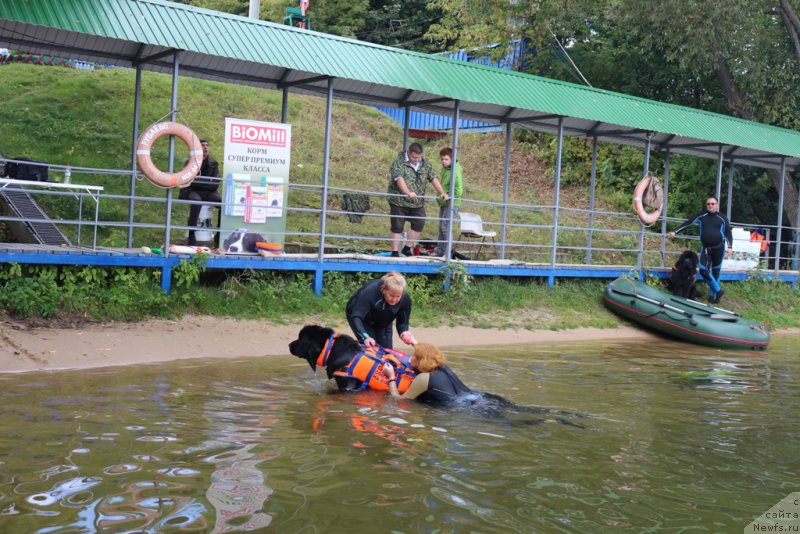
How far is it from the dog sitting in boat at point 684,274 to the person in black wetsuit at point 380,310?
1000 cm

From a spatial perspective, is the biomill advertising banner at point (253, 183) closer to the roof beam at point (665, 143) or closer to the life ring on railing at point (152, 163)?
the life ring on railing at point (152, 163)

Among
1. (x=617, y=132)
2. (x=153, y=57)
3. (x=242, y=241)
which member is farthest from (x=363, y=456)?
(x=617, y=132)

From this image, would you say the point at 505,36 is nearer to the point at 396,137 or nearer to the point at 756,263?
the point at 396,137

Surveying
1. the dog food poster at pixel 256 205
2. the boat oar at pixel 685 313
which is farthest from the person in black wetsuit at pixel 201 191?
the boat oar at pixel 685 313

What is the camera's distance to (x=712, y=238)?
16.6 m

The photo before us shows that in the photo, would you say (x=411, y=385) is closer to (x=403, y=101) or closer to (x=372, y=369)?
(x=372, y=369)

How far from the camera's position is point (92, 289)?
10484 millimetres

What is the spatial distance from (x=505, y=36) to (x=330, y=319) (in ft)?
62.8

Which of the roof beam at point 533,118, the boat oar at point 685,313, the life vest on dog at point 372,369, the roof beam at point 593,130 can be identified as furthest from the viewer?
the roof beam at point 593,130

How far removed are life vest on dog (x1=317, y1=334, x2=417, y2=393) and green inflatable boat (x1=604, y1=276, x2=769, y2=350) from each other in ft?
26.1

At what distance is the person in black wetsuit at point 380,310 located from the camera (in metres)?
8.29

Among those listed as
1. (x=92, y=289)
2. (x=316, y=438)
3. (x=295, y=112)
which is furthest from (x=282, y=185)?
(x=295, y=112)

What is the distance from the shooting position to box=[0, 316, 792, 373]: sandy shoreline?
900 centimetres

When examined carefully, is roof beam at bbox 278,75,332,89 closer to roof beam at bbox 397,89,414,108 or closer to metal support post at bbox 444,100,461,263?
roof beam at bbox 397,89,414,108
